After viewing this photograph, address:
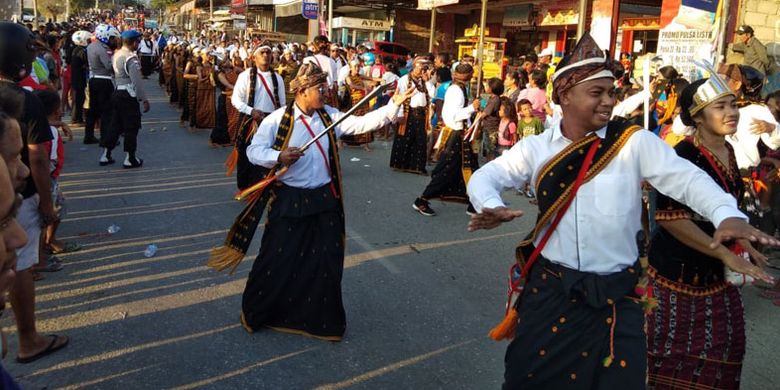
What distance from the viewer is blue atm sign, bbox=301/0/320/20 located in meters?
21.6

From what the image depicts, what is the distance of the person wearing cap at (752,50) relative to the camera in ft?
30.8

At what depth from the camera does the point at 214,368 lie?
3.72 metres

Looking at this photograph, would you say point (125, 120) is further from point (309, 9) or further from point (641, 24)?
point (641, 24)

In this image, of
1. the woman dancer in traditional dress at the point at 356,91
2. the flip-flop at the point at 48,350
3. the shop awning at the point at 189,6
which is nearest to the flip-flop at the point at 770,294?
the flip-flop at the point at 48,350

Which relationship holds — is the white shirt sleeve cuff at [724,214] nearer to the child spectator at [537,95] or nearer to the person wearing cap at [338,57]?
the child spectator at [537,95]

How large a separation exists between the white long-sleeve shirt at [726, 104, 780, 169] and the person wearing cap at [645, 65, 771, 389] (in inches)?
94.3

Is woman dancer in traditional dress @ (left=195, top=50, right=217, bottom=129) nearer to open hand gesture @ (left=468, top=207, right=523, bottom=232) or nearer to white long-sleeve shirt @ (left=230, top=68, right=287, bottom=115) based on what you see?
white long-sleeve shirt @ (left=230, top=68, right=287, bottom=115)

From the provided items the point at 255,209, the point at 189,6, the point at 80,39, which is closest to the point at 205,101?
the point at 80,39

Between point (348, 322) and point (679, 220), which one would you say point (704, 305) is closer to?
point (679, 220)

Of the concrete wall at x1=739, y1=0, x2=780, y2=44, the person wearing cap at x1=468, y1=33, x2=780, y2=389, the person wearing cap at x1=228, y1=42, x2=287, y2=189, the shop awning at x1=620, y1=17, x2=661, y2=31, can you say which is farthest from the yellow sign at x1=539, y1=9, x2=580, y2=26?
the person wearing cap at x1=468, y1=33, x2=780, y2=389

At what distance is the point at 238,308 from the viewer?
15.2 feet

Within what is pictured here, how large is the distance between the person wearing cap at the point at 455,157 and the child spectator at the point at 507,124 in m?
1.45

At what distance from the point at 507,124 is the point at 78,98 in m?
9.15

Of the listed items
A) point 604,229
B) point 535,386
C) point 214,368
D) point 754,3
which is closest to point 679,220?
point 604,229
